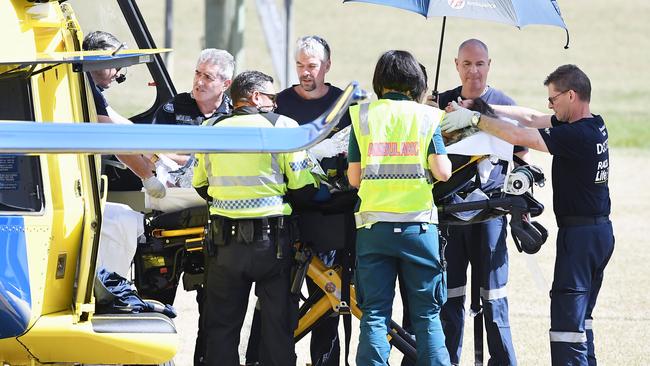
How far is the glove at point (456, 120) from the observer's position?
657 centimetres

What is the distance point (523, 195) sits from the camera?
6.67 m

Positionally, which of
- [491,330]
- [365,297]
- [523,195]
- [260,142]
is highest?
[260,142]

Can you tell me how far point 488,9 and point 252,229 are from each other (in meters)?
1.93

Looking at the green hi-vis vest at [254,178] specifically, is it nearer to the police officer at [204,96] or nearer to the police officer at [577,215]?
the police officer at [577,215]

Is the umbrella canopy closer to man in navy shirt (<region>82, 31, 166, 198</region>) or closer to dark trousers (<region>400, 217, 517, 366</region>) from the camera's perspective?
dark trousers (<region>400, 217, 517, 366</region>)

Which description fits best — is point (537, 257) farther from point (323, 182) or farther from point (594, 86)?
point (594, 86)

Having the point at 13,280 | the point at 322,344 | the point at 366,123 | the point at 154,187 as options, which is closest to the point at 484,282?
the point at 322,344

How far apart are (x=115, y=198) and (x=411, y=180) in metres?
2.36

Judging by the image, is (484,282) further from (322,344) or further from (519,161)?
(322,344)

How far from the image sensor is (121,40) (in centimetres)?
828

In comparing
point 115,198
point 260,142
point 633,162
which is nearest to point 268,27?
point 633,162

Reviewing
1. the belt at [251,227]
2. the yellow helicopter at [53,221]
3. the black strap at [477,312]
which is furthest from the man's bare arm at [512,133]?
the yellow helicopter at [53,221]

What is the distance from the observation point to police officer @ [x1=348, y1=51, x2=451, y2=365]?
20.2 feet

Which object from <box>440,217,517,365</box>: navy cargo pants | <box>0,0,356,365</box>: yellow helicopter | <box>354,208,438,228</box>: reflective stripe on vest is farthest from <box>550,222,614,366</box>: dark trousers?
<box>0,0,356,365</box>: yellow helicopter
